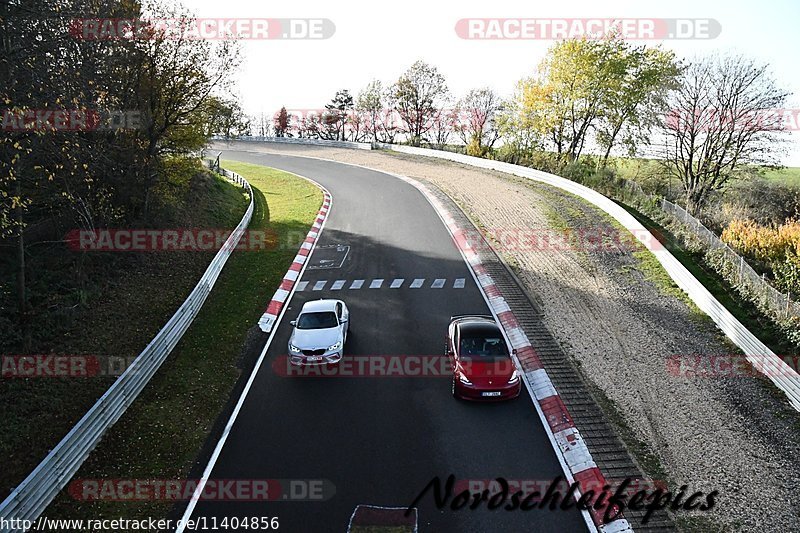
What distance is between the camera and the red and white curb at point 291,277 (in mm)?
17203

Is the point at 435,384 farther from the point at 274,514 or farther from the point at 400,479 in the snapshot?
the point at 274,514

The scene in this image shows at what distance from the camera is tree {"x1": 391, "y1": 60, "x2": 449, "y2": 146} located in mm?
64438

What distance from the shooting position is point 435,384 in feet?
44.8

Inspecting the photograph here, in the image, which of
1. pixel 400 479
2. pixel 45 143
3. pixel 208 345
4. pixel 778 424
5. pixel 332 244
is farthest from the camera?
pixel 332 244

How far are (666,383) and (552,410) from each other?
155 inches

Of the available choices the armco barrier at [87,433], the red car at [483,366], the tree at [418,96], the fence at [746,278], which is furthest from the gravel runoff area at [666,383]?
the tree at [418,96]

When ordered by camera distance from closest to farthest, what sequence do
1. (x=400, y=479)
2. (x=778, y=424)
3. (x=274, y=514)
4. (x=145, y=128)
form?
(x=274, y=514) < (x=400, y=479) < (x=778, y=424) < (x=145, y=128)

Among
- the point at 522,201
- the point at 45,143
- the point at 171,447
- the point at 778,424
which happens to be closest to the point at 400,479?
the point at 171,447

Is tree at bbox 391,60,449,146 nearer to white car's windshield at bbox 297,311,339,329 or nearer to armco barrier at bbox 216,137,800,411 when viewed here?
armco barrier at bbox 216,137,800,411

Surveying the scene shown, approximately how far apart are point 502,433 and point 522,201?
21.3 metres


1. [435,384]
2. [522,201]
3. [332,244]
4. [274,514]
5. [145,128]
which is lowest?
[274,514]

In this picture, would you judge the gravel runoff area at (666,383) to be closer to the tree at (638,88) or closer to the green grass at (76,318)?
the green grass at (76,318)

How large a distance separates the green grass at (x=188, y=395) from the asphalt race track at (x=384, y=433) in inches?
37.2

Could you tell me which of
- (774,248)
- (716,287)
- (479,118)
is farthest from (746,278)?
(479,118)
